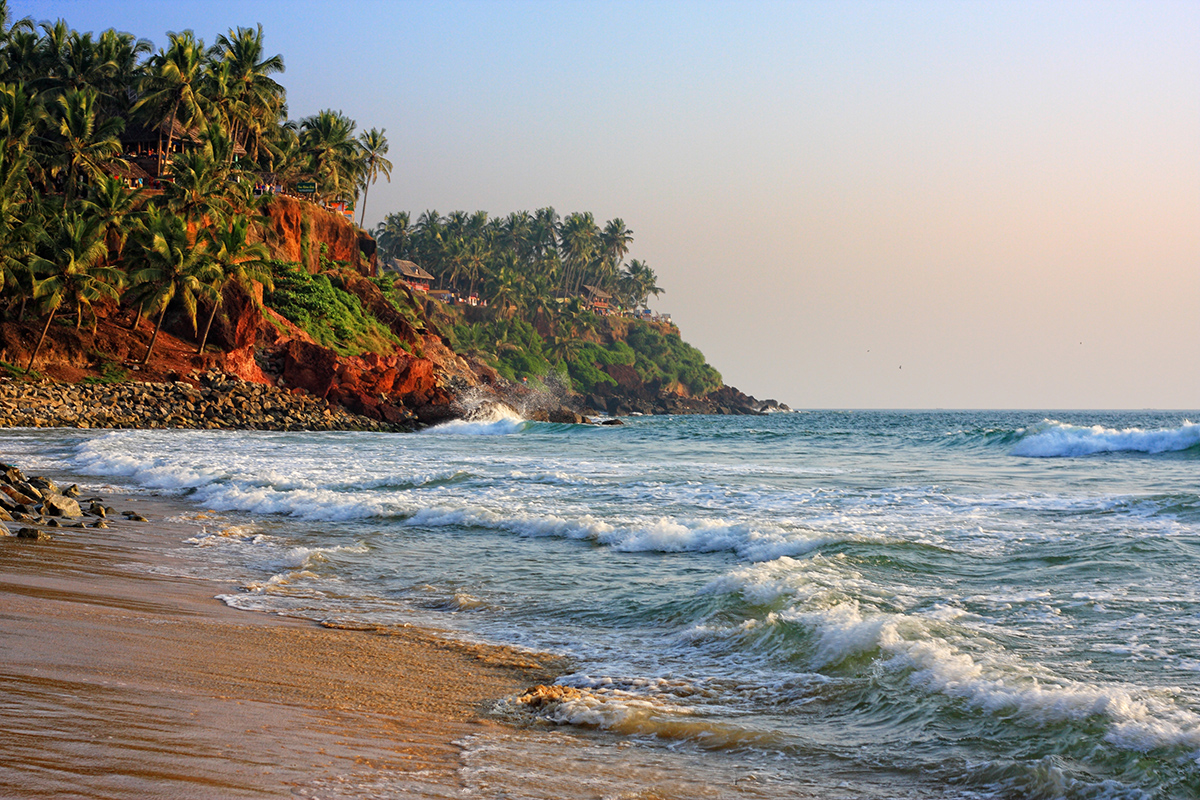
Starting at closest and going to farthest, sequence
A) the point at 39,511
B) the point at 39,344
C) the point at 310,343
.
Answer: the point at 39,511
the point at 39,344
the point at 310,343

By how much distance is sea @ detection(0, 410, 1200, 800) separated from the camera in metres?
4.37

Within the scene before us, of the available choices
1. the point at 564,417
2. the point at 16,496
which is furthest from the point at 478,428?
the point at 16,496

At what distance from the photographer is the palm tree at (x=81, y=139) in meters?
43.2

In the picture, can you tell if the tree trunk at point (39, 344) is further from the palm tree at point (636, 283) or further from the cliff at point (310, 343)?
the palm tree at point (636, 283)

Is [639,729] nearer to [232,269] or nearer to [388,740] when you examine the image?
[388,740]

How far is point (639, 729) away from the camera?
4.91 metres

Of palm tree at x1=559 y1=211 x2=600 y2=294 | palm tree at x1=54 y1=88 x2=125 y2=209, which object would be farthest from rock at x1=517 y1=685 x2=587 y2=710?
palm tree at x1=559 y1=211 x2=600 y2=294

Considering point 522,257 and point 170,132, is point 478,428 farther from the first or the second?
point 522,257

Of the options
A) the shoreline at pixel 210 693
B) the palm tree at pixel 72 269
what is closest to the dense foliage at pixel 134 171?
the palm tree at pixel 72 269

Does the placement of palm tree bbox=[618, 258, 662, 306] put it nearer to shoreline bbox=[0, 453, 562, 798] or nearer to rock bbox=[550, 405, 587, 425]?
rock bbox=[550, 405, 587, 425]

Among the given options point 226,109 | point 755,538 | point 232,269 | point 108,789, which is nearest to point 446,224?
point 226,109

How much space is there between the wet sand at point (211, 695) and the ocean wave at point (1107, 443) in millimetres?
28754

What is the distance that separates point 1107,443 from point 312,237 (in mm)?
48104

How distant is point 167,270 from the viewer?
1582 inches
